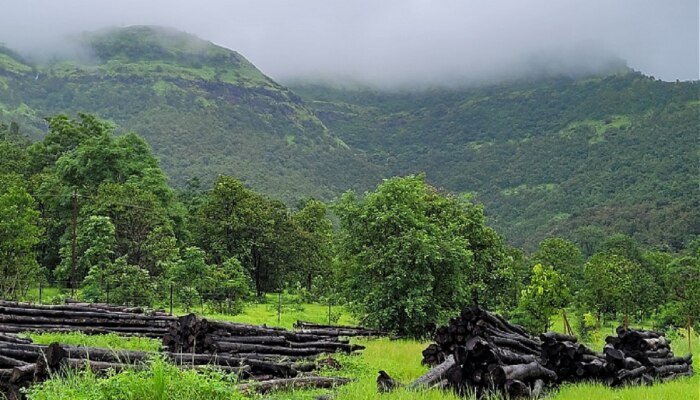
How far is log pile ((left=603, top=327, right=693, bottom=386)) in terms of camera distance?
12117mm

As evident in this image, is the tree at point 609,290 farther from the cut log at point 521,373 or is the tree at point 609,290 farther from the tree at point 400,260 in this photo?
the cut log at point 521,373

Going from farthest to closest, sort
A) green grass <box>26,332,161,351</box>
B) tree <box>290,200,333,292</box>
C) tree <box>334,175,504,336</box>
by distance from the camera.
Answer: tree <box>290,200,333,292</box> → tree <box>334,175,504,336</box> → green grass <box>26,332,161,351</box>

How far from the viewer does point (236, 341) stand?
15.7 m

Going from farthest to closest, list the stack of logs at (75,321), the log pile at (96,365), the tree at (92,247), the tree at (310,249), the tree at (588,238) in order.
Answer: the tree at (588,238)
the tree at (310,249)
the tree at (92,247)
the stack of logs at (75,321)
the log pile at (96,365)

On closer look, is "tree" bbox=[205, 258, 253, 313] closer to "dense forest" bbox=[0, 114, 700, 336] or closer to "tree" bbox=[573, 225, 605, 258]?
"dense forest" bbox=[0, 114, 700, 336]

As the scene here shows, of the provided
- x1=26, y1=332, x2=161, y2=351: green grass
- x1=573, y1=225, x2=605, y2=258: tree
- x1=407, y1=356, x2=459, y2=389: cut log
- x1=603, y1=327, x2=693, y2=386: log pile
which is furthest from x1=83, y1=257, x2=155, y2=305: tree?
x1=573, y1=225, x2=605, y2=258: tree

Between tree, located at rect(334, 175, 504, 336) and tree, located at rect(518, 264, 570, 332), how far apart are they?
436cm

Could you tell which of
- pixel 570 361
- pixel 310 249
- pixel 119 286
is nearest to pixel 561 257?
pixel 310 249

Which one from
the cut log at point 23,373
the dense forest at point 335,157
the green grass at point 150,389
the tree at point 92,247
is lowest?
the cut log at point 23,373

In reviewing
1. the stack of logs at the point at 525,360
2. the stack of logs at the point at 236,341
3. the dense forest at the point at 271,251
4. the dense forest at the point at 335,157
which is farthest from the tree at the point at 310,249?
the dense forest at the point at 335,157

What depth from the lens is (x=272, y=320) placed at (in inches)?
1276

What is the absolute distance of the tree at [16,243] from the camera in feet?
107

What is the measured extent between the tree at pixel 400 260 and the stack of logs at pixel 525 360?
390 inches

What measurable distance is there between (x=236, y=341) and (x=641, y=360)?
31.2 feet
